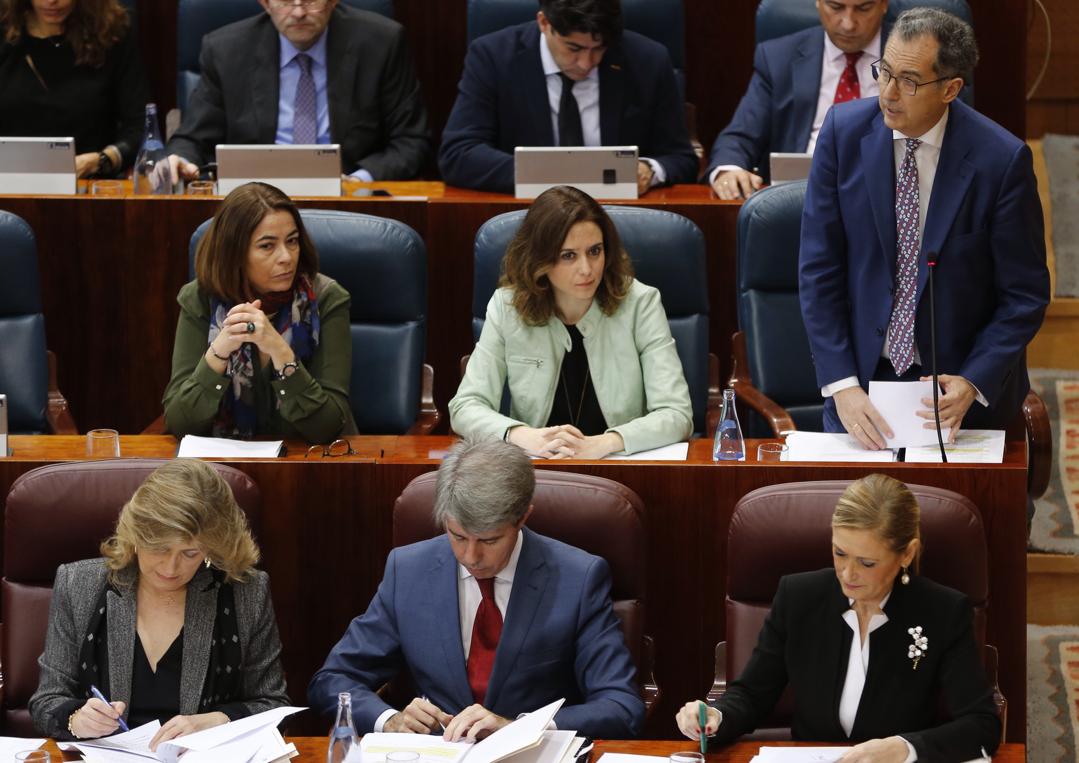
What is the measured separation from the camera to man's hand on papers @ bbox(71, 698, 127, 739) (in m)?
2.33

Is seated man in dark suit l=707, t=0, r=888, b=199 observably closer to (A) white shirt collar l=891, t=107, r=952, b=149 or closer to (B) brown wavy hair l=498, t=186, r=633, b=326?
(B) brown wavy hair l=498, t=186, r=633, b=326

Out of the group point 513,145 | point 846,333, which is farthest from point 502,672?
point 513,145

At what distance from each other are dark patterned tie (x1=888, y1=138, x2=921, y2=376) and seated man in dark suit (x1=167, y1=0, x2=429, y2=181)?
170 centimetres

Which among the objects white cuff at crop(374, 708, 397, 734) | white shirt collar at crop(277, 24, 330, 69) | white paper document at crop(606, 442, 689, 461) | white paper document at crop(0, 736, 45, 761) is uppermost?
white shirt collar at crop(277, 24, 330, 69)

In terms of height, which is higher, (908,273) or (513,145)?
(513,145)

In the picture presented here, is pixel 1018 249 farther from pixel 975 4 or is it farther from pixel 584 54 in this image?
pixel 975 4

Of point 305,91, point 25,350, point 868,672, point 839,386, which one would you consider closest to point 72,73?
point 305,91

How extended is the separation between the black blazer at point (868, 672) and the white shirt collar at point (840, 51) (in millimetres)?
2055

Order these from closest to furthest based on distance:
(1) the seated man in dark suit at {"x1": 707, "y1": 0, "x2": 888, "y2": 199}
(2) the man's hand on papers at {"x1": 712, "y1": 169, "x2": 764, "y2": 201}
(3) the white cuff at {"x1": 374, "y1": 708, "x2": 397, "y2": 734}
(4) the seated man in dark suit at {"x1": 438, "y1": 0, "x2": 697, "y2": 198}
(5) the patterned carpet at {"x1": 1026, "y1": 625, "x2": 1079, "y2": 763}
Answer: (3) the white cuff at {"x1": 374, "y1": 708, "x2": 397, "y2": 734}
(5) the patterned carpet at {"x1": 1026, "y1": 625, "x2": 1079, "y2": 763}
(2) the man's hand on papers at {"x1": 712, "y1": 169, "x2": 764, "y2": 201}
(1) the seated man in dark suit at {"x1": 707, "y1": 0, "x2": 888, "y2": 199}
(4) the seated man in dark suit at {"x1": 438, "y1": 0, "x2": 697, "y2": 198}

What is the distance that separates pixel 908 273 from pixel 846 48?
4.37 ft

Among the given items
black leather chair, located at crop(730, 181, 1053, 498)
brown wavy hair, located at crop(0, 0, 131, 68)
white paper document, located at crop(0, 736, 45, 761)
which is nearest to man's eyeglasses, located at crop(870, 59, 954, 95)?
black leather chair, located at crop(730, 181, 1053, 498)

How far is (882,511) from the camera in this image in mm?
2326

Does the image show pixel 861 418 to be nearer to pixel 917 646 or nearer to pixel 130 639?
pixel 917 646

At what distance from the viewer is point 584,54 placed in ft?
13.6
